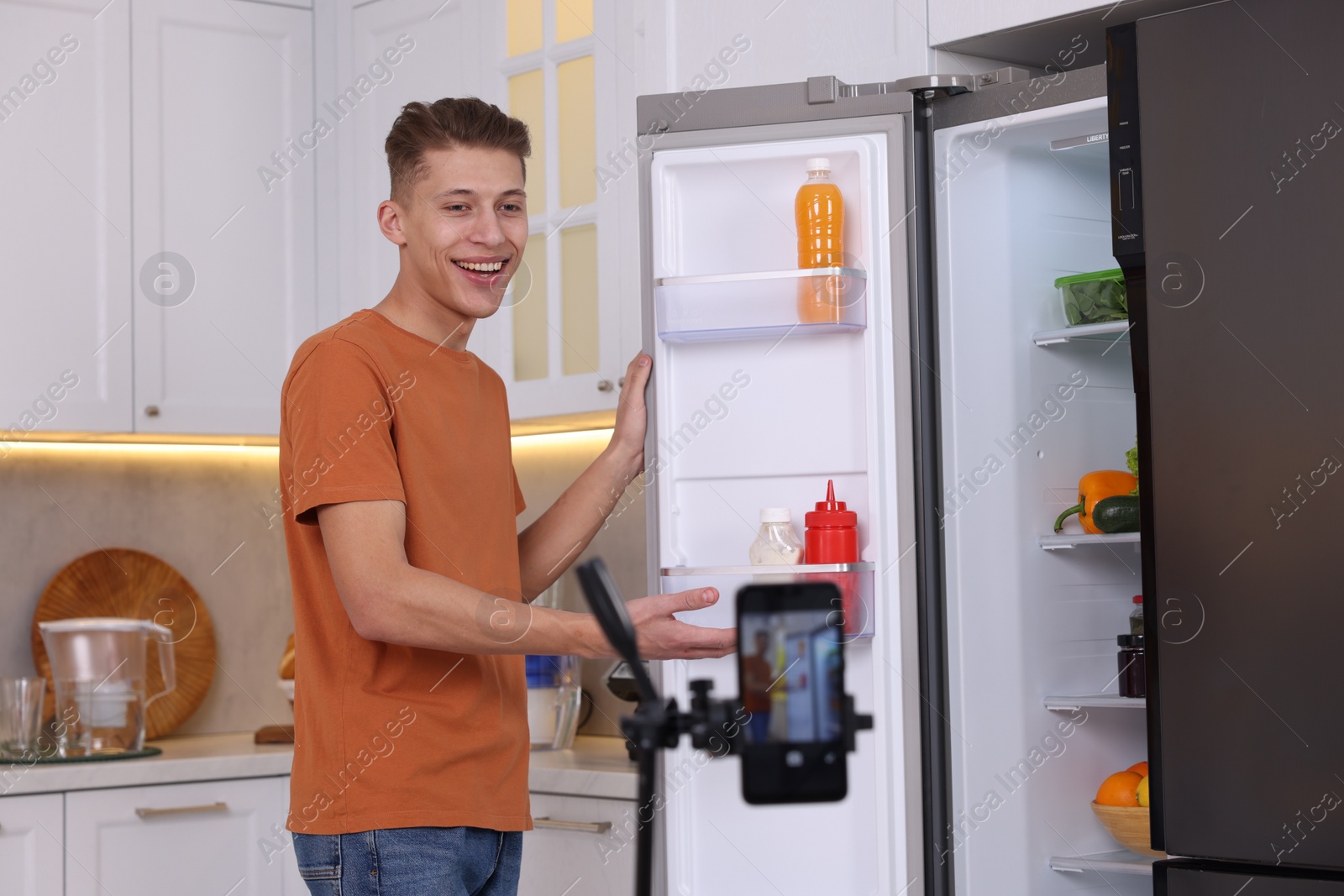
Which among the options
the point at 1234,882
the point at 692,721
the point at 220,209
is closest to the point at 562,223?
the point at 220,209

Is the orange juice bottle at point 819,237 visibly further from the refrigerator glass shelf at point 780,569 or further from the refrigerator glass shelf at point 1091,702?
the refrigerator glass shelf at point 1091,702

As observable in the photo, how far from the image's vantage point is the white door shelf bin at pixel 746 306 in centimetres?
199

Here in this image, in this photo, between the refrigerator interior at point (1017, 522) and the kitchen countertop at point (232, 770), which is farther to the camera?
the kitchen countertop at point (232, 770)

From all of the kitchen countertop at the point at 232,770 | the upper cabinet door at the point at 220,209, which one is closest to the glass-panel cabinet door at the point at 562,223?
the upper cabinet door at the point at 220,209

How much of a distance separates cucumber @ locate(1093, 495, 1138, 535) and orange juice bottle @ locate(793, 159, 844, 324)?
488 mm

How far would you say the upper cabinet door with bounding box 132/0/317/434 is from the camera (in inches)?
116

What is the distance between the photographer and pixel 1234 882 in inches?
55.3

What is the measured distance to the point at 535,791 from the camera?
2.60 metres

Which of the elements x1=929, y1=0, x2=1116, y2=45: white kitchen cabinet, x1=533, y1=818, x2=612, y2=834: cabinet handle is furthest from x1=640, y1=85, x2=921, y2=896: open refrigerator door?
x1=533, y1=818, x2=612, y2=834: cabinet handle

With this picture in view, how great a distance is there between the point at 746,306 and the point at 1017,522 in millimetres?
513

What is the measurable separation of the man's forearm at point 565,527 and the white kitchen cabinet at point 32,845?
1.16m

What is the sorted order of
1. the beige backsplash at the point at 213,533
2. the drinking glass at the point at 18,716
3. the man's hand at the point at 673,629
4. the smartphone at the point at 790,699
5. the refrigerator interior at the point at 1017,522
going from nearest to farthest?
the smartphone at the point at 790,699 < the man's hand at the point at 673,629 < the refrigerator interior at the point at 1017,522 < the drinking glass at the point at 18,716 < the beige backsplash at the point at 213,533

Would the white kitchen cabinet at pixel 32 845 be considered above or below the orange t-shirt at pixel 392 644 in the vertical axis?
below

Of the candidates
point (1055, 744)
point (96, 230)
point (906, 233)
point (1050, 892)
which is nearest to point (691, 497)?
point (906, 233)
